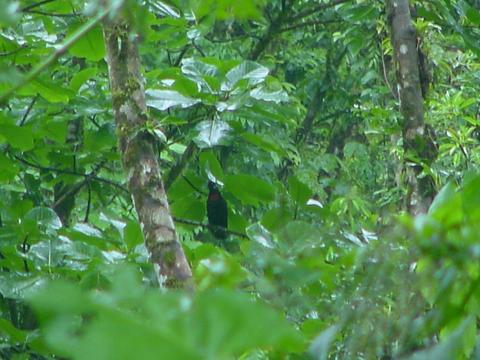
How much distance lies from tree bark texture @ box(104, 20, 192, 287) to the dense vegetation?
0.01 m

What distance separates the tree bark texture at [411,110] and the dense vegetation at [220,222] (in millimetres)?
13

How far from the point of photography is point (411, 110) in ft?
8.48

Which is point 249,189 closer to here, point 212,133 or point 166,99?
point 212,133

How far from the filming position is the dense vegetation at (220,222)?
393mm

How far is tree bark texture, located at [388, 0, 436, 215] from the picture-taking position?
2.45m

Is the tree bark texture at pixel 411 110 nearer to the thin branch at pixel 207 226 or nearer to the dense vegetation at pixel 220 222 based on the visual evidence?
the dense vegetation at pixel 220 222

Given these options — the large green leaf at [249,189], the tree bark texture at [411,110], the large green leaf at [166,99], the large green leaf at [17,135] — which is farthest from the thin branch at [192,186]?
the tree bark texture at [411,110]

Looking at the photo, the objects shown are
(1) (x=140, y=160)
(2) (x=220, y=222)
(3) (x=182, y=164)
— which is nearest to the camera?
(1) (x=140, y=160)

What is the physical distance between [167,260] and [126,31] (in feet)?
1.63

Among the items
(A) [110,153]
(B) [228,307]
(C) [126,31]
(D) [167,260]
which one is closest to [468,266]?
(B) [228,307]

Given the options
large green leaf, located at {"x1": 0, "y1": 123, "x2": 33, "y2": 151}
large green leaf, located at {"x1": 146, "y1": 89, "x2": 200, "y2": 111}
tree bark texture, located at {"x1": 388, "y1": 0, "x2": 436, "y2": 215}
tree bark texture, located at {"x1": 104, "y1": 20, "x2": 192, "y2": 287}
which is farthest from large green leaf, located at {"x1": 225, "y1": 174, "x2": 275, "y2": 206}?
tree bark texture, located at {"x1": 388, "y1": 0, "x2": 436, "y2": 215}

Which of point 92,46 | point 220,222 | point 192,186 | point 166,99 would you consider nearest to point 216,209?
point 220,222

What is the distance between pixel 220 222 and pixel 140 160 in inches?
15.3

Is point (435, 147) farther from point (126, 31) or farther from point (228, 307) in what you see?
point (228, 307)
